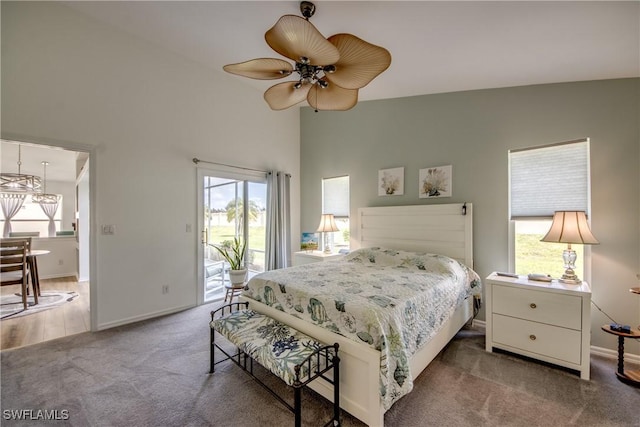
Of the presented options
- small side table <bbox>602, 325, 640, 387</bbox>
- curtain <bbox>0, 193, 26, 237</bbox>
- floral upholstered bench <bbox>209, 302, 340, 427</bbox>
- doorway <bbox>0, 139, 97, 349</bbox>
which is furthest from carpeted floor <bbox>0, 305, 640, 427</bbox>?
curtain <bbox>0, 193, 26, 237</bbox>

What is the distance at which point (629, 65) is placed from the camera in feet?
6.86

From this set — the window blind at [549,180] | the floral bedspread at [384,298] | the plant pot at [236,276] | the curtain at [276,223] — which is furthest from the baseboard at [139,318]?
the window blind at [549,180]

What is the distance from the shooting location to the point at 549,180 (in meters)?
2.66

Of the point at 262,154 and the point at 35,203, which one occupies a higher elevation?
the point at 262,154

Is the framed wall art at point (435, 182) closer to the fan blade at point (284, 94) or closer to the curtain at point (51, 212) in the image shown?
the fan blade at point (284, 94)

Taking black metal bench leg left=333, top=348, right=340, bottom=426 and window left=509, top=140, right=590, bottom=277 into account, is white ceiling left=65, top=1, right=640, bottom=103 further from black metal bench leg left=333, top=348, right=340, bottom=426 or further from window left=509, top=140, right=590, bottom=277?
black metal bench leg left=333, top=348, right=340, bottom=426

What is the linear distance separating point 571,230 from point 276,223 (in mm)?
3704

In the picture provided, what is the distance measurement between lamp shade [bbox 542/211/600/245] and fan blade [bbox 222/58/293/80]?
8.51 feet

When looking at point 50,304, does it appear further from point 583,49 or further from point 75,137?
point 583,49

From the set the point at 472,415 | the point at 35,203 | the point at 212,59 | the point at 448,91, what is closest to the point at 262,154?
the point at 212,59

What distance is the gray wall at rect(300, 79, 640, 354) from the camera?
2295 mm

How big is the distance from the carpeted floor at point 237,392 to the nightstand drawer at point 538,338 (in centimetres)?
13

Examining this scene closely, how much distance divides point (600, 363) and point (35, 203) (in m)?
10.5

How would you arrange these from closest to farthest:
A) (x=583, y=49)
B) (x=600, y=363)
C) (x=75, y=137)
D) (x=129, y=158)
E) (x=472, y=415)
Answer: (x=472, y=415)
(x=583, y=49)
(x=600, y=363)
(x=75, y=137)
(x=129, y=158)
